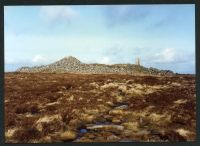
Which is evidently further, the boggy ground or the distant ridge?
the distant ridge

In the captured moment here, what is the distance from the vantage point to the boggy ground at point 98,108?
11227 millimetres

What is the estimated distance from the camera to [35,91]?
11656mm

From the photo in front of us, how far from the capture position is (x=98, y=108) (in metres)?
11.6

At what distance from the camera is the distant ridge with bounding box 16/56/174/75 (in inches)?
452

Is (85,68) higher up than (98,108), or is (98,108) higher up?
(85,68)

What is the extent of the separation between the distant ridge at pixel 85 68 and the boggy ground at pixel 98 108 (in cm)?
14

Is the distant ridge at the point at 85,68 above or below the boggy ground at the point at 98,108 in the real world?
above

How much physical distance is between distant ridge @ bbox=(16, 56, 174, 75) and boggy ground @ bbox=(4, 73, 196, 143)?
142 millimetres

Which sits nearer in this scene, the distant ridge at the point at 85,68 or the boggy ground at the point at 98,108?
the boggy ground at the point at 98,108

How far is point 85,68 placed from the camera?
38.3ft

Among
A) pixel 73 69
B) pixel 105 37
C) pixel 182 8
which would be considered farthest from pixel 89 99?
pixel 182 8

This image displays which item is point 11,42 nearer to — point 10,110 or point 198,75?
point 10,110

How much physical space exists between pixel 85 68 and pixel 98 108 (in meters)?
1.07

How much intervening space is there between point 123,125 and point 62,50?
2436mm
